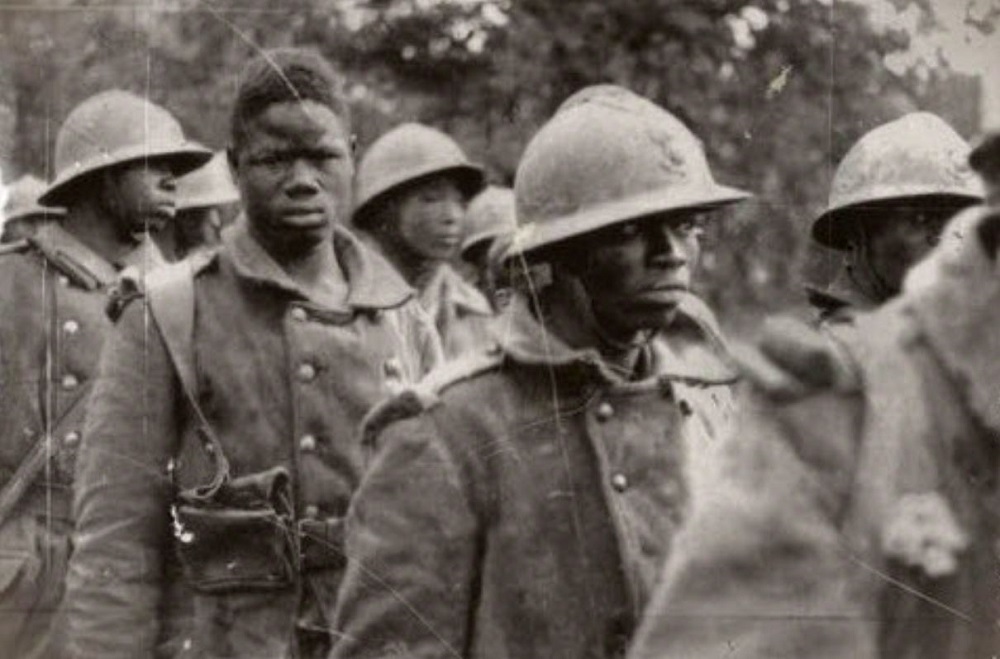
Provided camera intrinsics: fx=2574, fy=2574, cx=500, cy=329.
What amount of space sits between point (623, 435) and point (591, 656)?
0.52m

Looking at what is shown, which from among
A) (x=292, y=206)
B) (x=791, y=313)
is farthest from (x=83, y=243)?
(x=791, y=313)

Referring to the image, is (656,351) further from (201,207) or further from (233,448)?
(201,207)

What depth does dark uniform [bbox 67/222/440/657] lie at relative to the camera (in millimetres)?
6074

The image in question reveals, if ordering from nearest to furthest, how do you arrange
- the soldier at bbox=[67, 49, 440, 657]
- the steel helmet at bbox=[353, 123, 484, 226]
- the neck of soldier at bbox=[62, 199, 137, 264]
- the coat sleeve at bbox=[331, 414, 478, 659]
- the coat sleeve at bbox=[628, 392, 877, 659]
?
the coat sleeve at bbox=[628, 392, 877, 659], the coat sleeve at bbox=[331, 414, 478, 659], the soldier at bbox=[67, 49, 440, 657], the steel helmet at bbox=[353, 123, 484, 226], the neck of soldier at bbox=[62, 199, 137, 264]

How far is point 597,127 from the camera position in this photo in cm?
602

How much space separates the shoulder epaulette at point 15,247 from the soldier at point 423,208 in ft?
2.72

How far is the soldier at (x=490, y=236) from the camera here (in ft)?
20.0

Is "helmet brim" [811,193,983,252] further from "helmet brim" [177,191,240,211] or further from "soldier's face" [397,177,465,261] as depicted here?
"helmet brim" [177,191,240,211]

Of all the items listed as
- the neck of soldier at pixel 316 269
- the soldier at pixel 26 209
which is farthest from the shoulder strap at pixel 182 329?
the soldier at pixel 26 209

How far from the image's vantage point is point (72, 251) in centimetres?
629

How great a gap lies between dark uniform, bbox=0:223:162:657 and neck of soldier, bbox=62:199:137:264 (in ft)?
0.08

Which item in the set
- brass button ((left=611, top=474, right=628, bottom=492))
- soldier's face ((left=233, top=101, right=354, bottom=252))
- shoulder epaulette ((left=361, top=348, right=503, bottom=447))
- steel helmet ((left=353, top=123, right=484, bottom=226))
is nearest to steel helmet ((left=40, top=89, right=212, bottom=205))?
soldier's face ((left=233, top=101, right=354, bottom=252))

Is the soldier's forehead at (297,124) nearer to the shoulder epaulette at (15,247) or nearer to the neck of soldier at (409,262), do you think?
the neck of soldier at (409,262)

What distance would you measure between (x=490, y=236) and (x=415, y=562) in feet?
2.66
